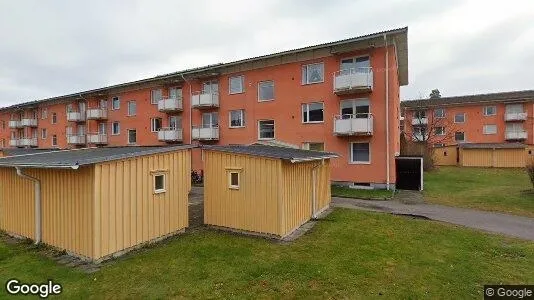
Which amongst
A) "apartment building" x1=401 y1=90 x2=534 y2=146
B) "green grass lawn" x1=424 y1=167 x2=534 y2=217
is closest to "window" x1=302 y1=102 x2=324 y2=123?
"green grass lawn" x1=424 y1=167 x2=534 y2=217

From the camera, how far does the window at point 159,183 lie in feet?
33.6


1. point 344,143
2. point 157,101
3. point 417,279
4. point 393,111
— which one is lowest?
point 417,279

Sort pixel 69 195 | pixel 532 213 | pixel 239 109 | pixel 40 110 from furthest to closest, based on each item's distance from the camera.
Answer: pixel 40 110, pixel 239 109, pixel 532 213, pixel 69 195

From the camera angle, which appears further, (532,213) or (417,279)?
(532,213)

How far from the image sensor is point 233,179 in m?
11.4

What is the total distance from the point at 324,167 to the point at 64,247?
1080 cm

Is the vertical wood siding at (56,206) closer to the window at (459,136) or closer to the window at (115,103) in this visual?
the window at (115,103)

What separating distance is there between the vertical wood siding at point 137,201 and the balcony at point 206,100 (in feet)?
57.3

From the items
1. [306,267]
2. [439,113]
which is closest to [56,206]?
[306,267]

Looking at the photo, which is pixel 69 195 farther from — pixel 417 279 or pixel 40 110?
pixel 40 110

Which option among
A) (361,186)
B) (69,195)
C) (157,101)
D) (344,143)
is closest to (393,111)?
(344,143)

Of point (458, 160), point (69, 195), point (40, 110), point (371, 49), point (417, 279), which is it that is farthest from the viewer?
point (40, 110)

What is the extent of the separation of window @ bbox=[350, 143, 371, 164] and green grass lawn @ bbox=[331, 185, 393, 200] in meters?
2.15

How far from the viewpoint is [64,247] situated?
9211 millimetres
